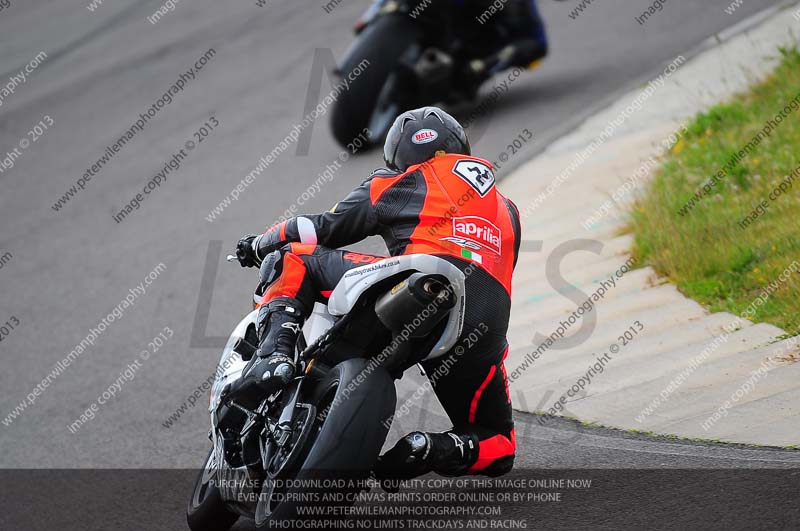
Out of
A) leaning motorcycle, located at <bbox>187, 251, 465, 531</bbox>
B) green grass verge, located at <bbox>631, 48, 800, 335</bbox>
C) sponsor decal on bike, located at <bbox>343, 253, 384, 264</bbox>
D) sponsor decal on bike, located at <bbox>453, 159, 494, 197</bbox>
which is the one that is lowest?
green grass verge, located at <bbox>631, 48, 800, 335</bbox>

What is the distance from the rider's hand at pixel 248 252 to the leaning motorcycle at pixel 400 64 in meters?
4.95

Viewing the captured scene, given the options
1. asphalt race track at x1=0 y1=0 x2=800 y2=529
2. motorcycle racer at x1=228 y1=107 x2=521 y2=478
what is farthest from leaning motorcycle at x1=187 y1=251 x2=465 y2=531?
asphalt race track at x1=0 y1=0 x2=800 y2=529

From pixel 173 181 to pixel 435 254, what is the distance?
6942mm

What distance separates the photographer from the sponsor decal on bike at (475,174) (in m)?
4.53

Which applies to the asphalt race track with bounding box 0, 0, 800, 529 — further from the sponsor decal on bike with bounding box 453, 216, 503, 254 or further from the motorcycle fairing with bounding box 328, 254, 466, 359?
the sponsor decal on bike with bounding box 453, 216, 503, 254

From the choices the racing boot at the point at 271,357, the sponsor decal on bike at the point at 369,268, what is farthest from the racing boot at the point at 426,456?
the sponsor decal on bike at the point at 369,268

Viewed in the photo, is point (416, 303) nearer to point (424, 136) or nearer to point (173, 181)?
point (424, 136)

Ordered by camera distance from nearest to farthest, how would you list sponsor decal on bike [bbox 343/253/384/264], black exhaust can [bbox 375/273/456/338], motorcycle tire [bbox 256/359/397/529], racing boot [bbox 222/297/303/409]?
motorcycle tire [bbox 256/359/397/529]
black exhaust can [bbox 375/273/456/338]
racing boot [bbox 222/297/303/409]
sponsor decal on bike [bbox 343/253/384/264]

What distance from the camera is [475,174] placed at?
4.55 m

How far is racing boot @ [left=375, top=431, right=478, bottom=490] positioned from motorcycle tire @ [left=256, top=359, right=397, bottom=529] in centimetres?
42

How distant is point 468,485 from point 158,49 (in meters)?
11.2

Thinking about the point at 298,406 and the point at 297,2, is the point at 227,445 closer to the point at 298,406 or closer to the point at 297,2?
the point at 298,406

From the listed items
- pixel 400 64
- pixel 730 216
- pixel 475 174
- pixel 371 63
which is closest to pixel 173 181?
pixel 371 63

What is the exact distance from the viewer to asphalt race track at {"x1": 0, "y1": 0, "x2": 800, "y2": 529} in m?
6.16
